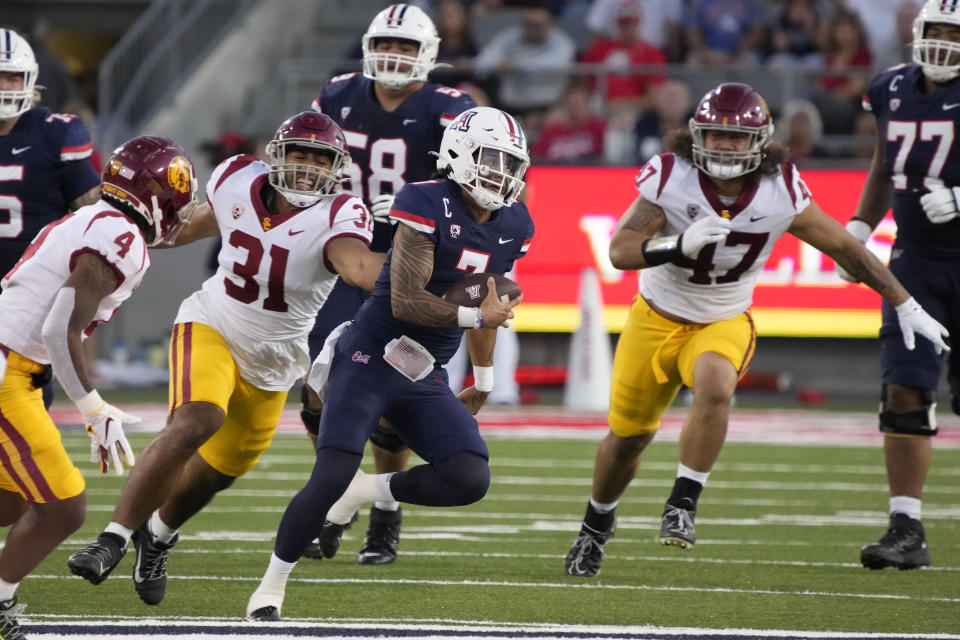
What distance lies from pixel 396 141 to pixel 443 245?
160 centimetres

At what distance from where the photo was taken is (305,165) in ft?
14.7

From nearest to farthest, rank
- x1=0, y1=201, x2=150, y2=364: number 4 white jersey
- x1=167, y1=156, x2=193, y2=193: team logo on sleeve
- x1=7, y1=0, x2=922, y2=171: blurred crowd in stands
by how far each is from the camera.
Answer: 1. x1=0, y1=201, x2=150, y2=364: number 4 white jersey
2. x1=167, y1=156, x2=193, y2=193: team logo on sleeve
3. x1=7, y1=0, x2=922, y2=171: blurred crowd in stands

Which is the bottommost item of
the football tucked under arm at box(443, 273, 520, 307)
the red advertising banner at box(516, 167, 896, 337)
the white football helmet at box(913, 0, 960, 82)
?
the red advertising banner at box(516, 167, 896, 337)

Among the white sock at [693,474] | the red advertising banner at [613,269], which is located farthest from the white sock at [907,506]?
the red advertising banner at [613,269]

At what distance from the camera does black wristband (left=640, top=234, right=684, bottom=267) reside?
16.0 feet

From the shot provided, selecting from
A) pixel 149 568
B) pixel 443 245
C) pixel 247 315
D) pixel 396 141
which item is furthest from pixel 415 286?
pixel 396 141

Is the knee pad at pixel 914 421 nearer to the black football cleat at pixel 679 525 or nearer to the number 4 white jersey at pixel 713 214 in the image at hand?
the number 4 white jersey at pixel 713 214

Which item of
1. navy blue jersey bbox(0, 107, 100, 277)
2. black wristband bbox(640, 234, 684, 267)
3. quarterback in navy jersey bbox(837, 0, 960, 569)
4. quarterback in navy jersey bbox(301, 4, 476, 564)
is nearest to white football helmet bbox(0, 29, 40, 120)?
navy blue jersey bbox(0, 107, 100, 277)

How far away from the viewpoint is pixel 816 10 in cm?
1309

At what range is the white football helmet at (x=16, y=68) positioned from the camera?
18.1 feet

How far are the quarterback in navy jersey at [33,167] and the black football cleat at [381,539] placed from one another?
1.64m

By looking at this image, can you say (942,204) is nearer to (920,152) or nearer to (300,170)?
(920,152)

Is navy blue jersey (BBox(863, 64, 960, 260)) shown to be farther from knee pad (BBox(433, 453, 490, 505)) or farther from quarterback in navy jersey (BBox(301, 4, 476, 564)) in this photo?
knee pad (BBox(433, 453, 490, 505))

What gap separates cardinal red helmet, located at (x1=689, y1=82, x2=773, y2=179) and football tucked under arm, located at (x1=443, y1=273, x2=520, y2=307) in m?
1.08
